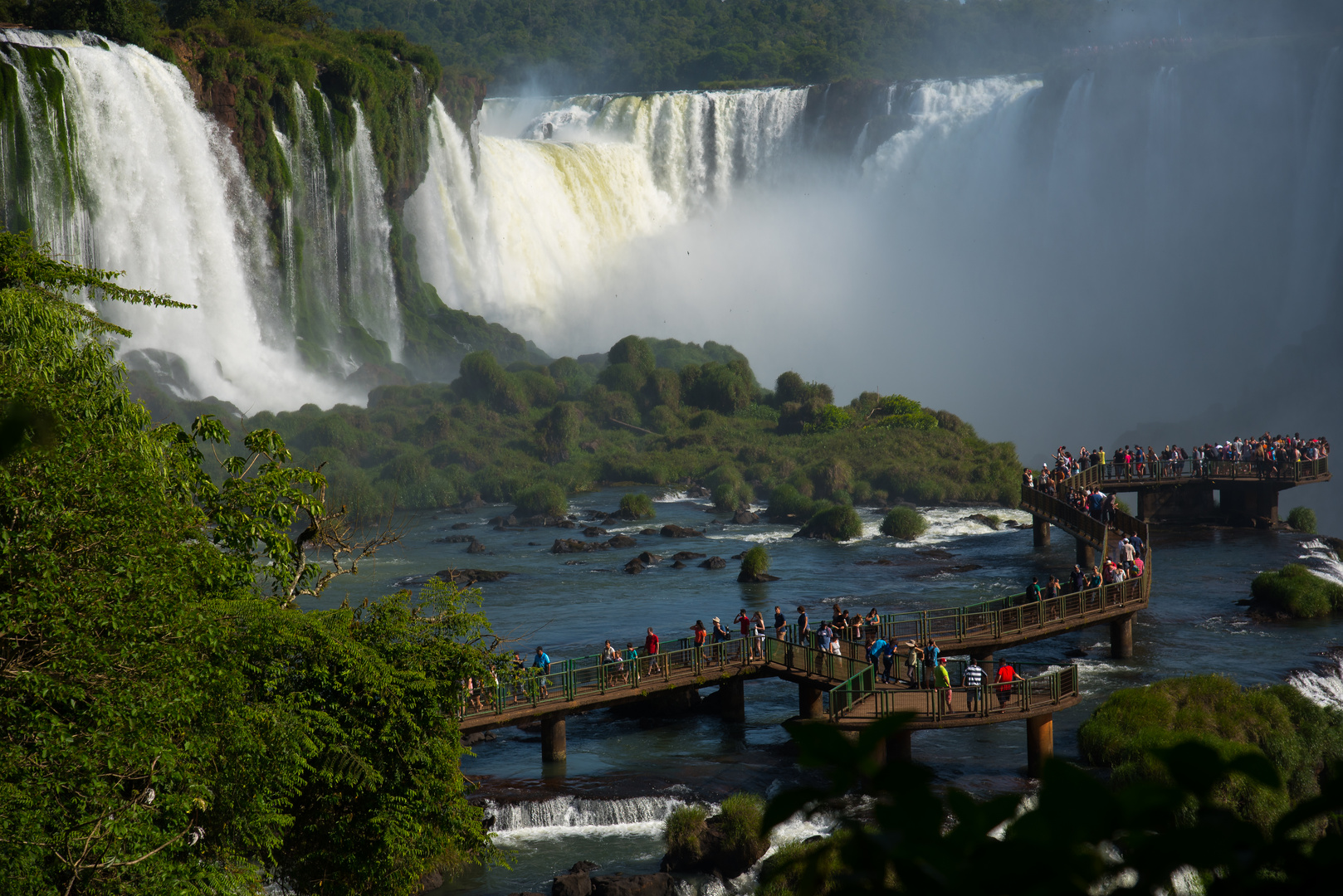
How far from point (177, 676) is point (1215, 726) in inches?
625

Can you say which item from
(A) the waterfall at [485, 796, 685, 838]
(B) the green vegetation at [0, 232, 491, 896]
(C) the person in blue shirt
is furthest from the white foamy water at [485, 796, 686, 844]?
(C) the person in blue shirt

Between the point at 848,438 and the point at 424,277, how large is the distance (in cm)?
3476

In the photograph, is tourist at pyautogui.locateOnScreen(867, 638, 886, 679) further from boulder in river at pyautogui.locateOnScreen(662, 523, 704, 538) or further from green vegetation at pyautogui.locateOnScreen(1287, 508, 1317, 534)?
green vegetation at pyautogui.locateOnScreen(1287, 508, 1317, 534)

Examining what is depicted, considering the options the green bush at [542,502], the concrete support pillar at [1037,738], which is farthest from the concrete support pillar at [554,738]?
the green bush at [542,502]

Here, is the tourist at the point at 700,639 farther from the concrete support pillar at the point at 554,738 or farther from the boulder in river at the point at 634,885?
the boulder in river at the point at 634,885

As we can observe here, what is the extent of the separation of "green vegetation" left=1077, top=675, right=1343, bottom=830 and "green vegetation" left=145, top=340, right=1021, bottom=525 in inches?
1091

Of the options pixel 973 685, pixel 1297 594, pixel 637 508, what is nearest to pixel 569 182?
pixel 637 508

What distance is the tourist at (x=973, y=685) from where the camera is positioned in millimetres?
18172

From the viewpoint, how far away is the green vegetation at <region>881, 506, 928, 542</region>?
142 feet

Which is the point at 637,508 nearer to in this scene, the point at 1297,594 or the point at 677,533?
the point at 677,533

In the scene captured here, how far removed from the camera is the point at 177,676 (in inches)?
388

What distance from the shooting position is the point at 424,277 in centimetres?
7831

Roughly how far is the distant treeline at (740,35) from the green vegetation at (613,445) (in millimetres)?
64299

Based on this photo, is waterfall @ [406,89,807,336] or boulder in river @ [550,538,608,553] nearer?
boulder in river @ [550,538,608,553]
